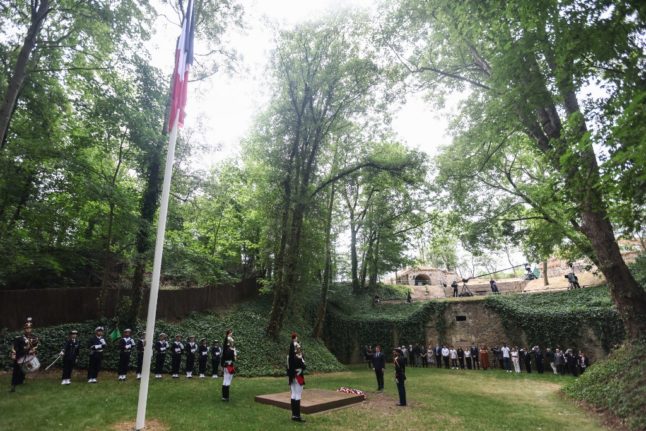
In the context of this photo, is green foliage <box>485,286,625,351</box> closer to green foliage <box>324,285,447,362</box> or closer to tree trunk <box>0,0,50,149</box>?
green foliage <box>324,285,447,362</box>

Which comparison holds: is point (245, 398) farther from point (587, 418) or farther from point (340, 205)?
point (340, 205)

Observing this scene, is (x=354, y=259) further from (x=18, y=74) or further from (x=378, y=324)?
(x=18, y=74)

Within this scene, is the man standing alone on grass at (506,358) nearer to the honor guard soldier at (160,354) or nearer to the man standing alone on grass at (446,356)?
the man standing alone on grass at (446,356)

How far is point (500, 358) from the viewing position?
2177cm

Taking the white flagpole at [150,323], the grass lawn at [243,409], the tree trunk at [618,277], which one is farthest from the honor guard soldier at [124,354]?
the tree trunk at [618,277]

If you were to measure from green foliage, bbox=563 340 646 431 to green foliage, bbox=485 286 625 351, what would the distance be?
30.9 feet

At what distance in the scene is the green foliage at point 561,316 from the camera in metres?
19.6

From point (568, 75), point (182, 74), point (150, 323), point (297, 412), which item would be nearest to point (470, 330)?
point (297, 412)

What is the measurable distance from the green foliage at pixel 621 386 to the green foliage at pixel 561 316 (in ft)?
30.9

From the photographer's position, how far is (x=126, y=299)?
52.0 ft

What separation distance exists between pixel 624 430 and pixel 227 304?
19.8 meters

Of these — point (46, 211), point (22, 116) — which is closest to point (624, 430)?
point (46, 211)

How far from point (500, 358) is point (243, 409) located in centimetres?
1825

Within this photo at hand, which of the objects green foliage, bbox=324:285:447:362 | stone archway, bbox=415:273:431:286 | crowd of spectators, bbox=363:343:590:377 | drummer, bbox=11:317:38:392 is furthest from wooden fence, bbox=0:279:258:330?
stone archway, bbox=415:273:431:286
